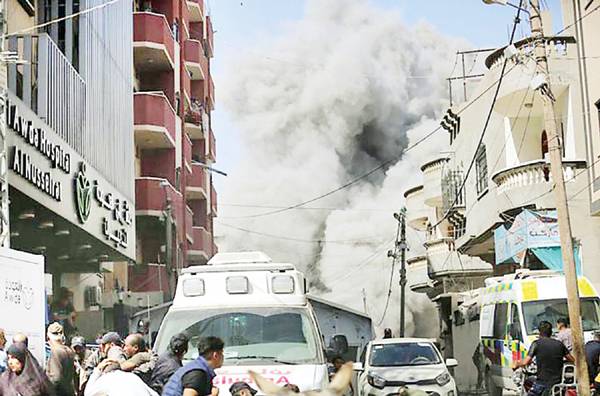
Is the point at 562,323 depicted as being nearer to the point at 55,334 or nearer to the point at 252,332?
the point at 252,332

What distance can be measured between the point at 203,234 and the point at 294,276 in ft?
100

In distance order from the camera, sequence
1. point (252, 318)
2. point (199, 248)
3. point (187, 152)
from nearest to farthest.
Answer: point (252, 318)
point (187, 152)
point (199, 248)

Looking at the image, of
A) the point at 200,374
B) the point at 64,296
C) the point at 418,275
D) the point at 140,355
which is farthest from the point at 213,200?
the point at 200,374

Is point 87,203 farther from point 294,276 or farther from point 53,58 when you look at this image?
point 294,276

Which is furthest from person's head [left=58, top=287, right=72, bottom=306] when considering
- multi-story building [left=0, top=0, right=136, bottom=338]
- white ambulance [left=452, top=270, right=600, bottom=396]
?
white ambulance [left=452, top=270, right=600, bottom=396]

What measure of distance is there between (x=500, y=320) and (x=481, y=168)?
36.6 ft

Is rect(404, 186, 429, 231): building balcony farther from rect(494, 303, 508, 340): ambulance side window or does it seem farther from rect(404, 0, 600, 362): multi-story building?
rect(494, 303, 508, 340): ambulance side window

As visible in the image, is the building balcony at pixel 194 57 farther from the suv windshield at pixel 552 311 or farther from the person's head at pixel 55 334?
the person's head at pixel 55 334

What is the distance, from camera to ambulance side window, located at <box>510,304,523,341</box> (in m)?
18.4

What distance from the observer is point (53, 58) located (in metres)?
19.8

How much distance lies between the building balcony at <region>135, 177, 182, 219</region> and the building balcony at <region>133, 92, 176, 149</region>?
1542 mm

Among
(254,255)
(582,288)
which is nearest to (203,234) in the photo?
(582,288)

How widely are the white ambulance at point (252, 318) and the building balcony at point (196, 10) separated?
108ft

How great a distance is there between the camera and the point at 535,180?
79.7 feet
